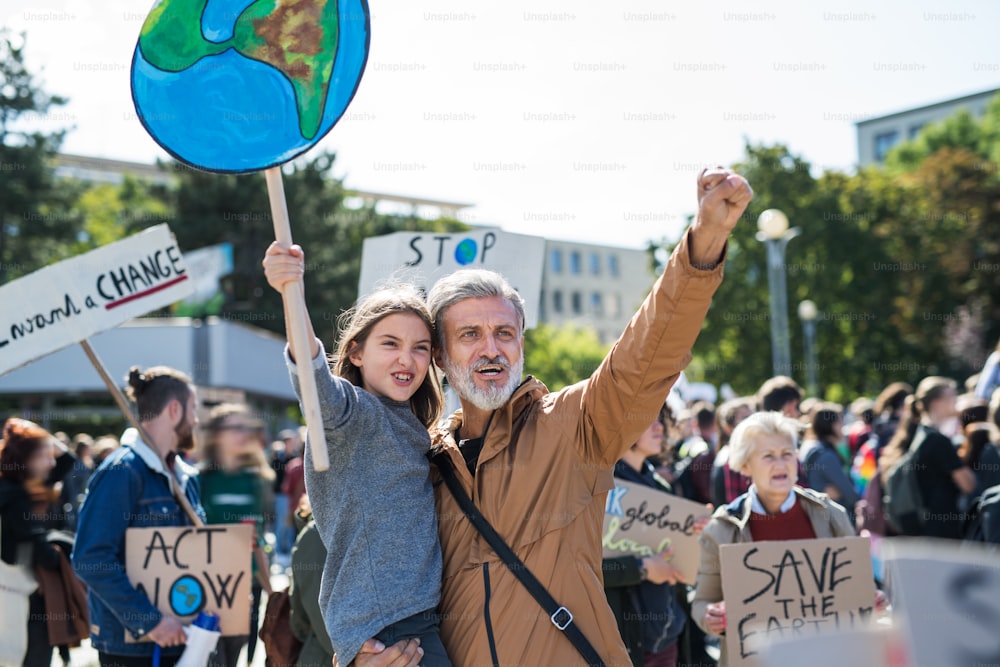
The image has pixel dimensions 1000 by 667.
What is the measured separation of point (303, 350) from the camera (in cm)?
278

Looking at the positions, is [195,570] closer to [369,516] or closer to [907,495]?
[369,516]

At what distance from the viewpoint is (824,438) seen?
27.2ft

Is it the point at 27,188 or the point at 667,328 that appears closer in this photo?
the point at 667,328

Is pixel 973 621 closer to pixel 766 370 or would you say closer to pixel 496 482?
pixel 496 482

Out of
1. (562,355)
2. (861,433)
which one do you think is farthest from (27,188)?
(562,355)

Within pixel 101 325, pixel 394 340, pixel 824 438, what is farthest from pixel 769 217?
pixel 394 340

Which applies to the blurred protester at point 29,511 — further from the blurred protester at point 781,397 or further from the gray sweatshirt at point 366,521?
the blurred protester at point 781,397

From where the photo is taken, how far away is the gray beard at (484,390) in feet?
10.5

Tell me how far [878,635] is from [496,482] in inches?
62.4

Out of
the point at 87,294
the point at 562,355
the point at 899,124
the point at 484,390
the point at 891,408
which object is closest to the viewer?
the point at 484,390

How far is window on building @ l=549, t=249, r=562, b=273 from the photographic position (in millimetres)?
91812

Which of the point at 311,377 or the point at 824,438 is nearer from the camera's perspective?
the point at 311,377

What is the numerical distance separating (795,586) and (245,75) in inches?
116

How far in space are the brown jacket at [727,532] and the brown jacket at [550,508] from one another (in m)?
→ 1.62
